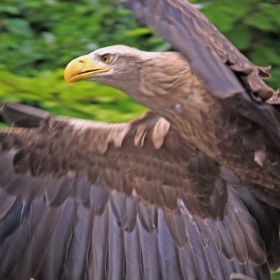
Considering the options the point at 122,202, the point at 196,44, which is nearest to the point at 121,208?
the point at 122,202

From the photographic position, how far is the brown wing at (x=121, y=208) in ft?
18.3

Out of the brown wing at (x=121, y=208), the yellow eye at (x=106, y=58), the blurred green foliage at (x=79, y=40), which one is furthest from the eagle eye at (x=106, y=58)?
the brown wing at (x=121, y=208)

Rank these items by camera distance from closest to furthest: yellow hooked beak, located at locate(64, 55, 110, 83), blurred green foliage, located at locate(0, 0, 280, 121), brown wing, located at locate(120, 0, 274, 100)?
brown wing, located at locate(120, 0, 274, 100)
yellow hooked beak, located at locate(64, 55, 110, 83)
blurred green foliage, located at locate(0, 0, 280, 121)

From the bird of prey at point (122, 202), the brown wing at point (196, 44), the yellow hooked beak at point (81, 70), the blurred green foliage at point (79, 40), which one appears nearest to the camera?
the brown wing at point (196, 44)

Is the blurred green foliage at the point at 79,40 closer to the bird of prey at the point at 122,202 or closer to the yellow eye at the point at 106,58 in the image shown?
the bird of prey at the point at 122,202

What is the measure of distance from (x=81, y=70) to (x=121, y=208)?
1.12 meters

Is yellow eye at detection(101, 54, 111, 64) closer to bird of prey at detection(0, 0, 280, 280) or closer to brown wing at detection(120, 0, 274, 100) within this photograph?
bird of prey at detection(0, 0, 280, 280)

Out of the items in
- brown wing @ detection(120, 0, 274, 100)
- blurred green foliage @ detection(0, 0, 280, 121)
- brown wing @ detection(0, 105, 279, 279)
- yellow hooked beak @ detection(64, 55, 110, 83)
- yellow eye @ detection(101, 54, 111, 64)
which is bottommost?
brown wing @ detection(0, 105, 279, 279)

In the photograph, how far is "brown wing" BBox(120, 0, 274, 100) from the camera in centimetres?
407

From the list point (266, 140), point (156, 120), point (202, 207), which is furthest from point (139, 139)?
point (266, 140)

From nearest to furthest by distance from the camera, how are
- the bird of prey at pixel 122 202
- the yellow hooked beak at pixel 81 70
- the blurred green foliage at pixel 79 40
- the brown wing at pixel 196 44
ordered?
the brown wing at pixel 196 44 → the yellow hooked beak at pixel 81 70 → the blurred green foliage at pixel 79 40 → the bird of prey at pixel 122 202

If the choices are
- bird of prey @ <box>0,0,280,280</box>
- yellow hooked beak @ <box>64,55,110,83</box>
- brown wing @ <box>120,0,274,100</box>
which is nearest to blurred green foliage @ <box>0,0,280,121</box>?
bird of prey @ <box>0,0,280,280</box>

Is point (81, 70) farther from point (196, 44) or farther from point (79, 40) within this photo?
point (196, 44)

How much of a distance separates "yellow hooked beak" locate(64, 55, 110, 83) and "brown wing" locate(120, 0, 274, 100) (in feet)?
2.53
